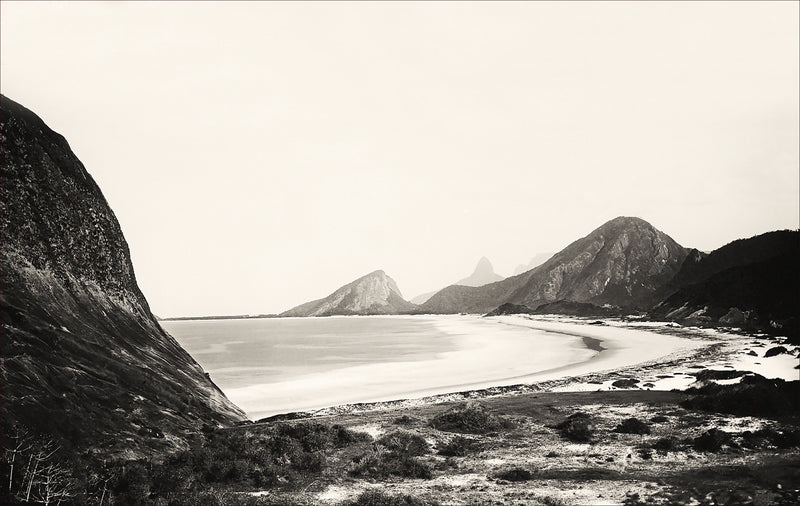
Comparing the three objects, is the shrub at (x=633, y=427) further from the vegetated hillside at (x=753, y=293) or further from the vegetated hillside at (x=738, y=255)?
the vegetated hillside at (x=738, y=255)

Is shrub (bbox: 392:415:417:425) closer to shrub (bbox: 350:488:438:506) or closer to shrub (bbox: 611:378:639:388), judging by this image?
shrub (bbox: 350:488:438:506)

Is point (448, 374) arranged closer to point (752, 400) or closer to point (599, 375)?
point (599, 375)

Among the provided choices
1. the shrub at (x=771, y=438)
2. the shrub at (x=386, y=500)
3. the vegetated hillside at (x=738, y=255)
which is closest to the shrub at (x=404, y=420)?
the shrub at (x=386, y=500)

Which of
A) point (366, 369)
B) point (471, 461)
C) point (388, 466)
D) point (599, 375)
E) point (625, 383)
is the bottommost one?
point (366, 369)

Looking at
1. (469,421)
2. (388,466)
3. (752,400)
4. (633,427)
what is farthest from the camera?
(752,400)

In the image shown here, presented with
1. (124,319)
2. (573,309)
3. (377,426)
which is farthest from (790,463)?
(573,309)

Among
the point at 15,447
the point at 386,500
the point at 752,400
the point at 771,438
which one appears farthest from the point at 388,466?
the point at 752,400

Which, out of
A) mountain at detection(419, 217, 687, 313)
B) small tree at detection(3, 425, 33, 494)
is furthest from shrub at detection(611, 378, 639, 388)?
mountain at detection(419, 217, 687, 313)
